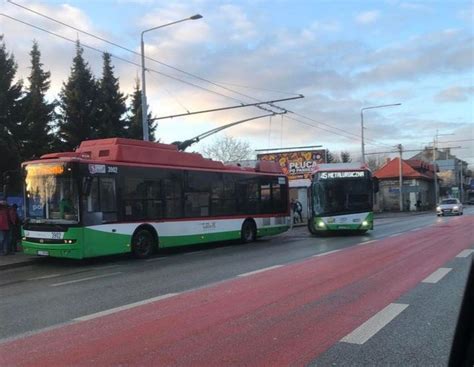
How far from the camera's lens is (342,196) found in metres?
23.0

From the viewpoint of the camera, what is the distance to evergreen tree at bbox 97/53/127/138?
3841 centimetres

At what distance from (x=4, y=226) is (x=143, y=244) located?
4.33 meters

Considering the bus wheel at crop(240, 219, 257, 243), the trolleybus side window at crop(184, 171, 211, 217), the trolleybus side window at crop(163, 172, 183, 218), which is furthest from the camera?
the bus wheel at crop(240, 219, 257, 243)

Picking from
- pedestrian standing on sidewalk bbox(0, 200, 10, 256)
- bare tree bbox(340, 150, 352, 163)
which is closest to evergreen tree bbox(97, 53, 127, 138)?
pedestrian standing on sidewalk bbox(0, 200, 10, 256)

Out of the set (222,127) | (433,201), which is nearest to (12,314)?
(222,127)

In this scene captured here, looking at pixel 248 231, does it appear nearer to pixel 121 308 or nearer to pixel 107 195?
pixel 107 195

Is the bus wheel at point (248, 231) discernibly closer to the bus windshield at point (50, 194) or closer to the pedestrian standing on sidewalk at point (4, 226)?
the bus windshield at point (50, 194)

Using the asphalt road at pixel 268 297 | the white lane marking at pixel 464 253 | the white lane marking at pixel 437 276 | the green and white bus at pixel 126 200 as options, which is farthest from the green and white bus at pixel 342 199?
the white lane marking at pixel 437 276

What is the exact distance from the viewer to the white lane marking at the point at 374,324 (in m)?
6.07

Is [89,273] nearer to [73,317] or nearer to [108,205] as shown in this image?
[108,205]

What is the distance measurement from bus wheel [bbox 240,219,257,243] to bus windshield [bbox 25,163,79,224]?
7750 millimetres

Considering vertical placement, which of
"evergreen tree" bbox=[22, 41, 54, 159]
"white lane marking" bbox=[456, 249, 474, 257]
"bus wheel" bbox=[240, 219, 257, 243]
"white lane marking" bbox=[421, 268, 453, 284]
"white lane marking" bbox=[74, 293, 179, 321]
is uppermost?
"evergreen tree" bbox=[22, 41, 54, 159]

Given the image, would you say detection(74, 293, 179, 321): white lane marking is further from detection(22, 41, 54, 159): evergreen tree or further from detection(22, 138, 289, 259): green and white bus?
detection(22, 41, 54, 159): evergreen tree

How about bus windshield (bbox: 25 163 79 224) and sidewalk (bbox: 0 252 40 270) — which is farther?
sidewalk (bbox: 0 252 40 270)
